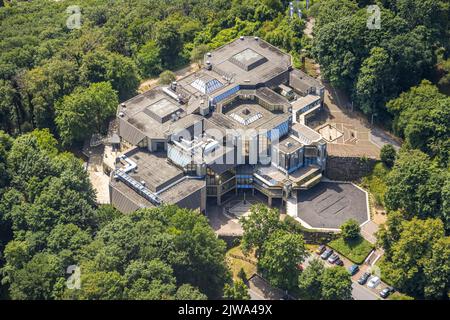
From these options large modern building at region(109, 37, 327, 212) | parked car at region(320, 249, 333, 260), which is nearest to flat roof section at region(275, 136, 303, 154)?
large modern building at region(109, 37, 327, 212)

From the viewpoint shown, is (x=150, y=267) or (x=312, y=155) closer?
(x=150, y=267)

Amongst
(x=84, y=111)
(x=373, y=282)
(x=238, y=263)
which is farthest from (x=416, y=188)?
(x=84, y=111)

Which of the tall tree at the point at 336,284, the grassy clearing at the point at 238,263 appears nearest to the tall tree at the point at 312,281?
the tall tree at the point at 336,284

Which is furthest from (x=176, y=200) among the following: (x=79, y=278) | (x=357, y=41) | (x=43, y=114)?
(x=357, y=41)

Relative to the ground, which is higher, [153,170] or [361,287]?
[153,170]

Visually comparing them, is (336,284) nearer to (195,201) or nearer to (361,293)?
(361,293)

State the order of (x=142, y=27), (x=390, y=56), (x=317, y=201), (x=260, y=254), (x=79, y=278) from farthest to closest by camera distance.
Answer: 1. (x=142, y=27)
2. (x=390, y=56)
3. (x=317, y=201)
4. (x=260, y=254)
5. (x=79, y=278)

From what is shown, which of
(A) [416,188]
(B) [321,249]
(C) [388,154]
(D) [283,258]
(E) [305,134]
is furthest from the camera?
(E) [305,134]

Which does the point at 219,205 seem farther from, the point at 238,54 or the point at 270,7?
the point at 270,7
